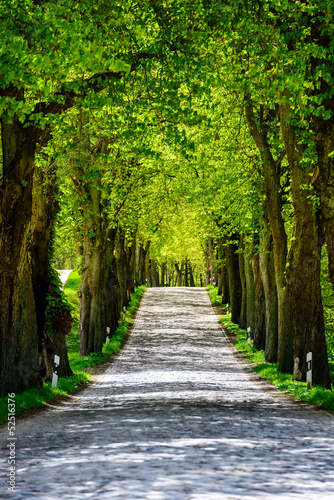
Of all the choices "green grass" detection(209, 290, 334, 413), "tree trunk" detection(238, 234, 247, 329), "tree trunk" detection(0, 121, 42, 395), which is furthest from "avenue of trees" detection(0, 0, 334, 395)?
"tree trunk" detection(238, 234, 247, 329)

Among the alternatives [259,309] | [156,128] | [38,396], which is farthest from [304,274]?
[259,309]

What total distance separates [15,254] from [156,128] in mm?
5765

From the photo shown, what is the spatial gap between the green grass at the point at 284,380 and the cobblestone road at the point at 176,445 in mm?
444

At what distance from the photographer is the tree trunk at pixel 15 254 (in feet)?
42.8

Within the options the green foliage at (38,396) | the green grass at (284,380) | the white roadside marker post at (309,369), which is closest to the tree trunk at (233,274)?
the green grass at (284,380)

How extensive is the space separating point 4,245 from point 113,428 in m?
5.04

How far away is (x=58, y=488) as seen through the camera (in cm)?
542

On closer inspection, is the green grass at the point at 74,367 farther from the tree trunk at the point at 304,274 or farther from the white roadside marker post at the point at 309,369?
the tree trunk at the point at 304,274

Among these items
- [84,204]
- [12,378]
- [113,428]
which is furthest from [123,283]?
[113,428]

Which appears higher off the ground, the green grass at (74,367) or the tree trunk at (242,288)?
the tree trunk at (242,288)

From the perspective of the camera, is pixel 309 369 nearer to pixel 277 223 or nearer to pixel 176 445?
pixel 277 223

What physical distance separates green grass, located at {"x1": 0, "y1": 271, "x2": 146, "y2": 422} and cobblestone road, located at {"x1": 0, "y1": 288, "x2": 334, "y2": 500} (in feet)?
1.64

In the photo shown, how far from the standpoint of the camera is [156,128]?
1725cm

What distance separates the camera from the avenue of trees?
10.9 metres
